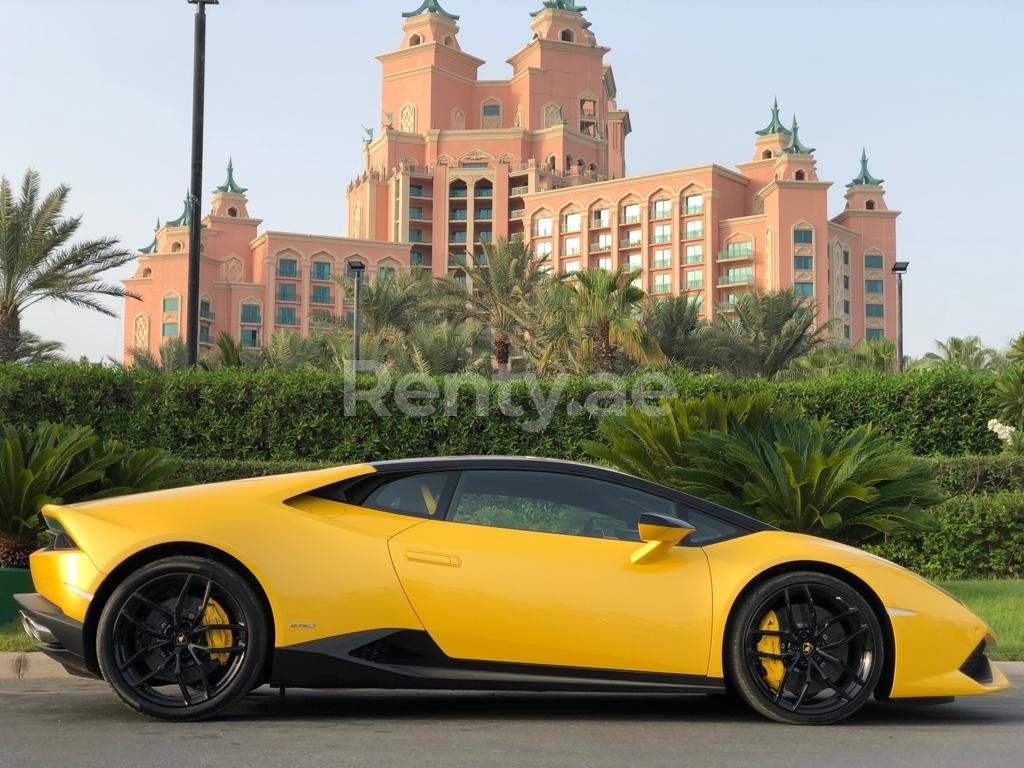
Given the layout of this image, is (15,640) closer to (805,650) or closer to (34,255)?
(805,650)

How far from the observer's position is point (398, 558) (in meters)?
5.34

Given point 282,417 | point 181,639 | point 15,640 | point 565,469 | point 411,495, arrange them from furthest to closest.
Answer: point 282,417 < point 15,640 < point 565,469 < point 411,495 < point 181,639

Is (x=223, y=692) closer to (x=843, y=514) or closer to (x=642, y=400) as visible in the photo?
(x=843, y=514)

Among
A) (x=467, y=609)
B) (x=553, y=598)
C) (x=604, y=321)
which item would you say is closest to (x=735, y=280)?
(x=604, y=321)

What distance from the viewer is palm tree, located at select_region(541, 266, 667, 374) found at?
112ft

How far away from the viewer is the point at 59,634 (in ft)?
17.5

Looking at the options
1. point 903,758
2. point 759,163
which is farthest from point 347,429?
point 759,163

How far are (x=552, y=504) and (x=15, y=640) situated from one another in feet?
13.0

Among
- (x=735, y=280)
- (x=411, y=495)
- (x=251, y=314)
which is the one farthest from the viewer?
(x=251, y=314)

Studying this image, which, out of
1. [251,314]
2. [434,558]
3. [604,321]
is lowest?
[434,558]

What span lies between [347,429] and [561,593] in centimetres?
1307

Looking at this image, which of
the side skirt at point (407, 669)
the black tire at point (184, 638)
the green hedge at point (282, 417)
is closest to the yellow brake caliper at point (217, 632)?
the black tire at point (184, 638)

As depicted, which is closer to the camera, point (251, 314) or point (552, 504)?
point (552, 504)

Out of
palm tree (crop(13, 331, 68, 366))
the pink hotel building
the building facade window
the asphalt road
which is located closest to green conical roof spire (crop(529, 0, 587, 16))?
the pink hotel building
